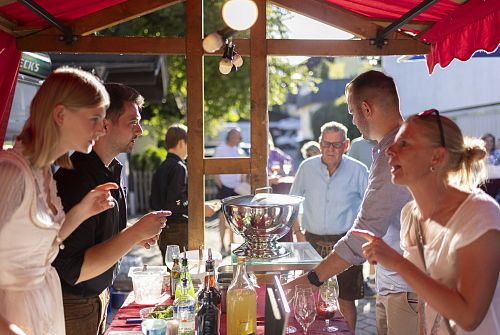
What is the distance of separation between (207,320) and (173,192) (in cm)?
348

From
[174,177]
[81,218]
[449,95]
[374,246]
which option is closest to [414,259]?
[374,246]

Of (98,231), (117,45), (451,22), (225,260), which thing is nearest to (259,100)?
(117,45)

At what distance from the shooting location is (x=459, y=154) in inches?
72.3

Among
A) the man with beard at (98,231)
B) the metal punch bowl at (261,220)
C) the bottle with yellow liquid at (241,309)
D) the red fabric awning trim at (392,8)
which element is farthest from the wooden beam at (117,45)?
the bottle with yellow liquid at (241,309)

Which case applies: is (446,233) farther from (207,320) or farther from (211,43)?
(211,43)

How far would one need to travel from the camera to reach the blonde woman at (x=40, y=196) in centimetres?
169

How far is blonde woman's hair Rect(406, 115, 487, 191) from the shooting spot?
1.82 m

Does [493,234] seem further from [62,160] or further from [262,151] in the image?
[262,151]

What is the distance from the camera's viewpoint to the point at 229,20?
197cm

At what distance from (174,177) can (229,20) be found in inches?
141

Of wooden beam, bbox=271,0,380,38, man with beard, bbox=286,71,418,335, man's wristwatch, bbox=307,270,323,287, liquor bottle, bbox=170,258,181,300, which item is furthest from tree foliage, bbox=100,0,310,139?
man's wristwatch, bbox=307,270,323,287

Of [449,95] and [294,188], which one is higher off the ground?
[449,95]

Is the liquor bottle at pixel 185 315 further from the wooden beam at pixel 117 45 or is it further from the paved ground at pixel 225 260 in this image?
the paved ground at pixel 225 260

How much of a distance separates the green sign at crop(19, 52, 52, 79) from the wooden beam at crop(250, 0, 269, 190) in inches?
121
